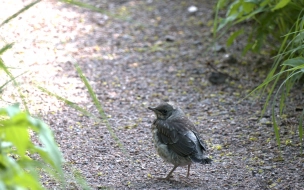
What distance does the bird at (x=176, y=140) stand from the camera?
4.22 m

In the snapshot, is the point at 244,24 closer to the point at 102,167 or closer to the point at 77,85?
the point at 77,85

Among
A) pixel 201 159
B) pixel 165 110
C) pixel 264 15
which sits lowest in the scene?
pixel 201 159

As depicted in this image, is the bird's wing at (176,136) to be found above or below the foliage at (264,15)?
below

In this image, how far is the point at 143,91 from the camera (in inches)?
241

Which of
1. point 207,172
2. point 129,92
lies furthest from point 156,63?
point 207,172

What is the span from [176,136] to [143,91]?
1.81m

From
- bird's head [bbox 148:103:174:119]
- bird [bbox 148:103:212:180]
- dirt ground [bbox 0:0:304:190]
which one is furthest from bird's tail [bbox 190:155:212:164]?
bird's head [bbox 148:103:174:119]

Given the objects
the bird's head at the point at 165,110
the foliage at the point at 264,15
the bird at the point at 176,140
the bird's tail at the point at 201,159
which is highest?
the foliage at the point at 264,15

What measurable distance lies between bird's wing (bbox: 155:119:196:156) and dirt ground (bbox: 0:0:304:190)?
0.26 meters

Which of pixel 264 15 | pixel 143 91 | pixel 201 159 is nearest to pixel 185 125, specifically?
pixel 201 159

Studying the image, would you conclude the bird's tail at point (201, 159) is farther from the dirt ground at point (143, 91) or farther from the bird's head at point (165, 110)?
the bird's head at point (165, 110)

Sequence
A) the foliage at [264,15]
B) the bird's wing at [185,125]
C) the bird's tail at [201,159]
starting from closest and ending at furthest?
1. the bird's tail at [201,159]
2. the bird's wing at [185,125]
3. the foliage at [264,15]

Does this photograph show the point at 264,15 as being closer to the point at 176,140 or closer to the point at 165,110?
the point at 165,110

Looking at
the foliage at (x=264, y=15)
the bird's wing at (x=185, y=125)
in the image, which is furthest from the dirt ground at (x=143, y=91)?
the foliage at (x=264, y=15)
